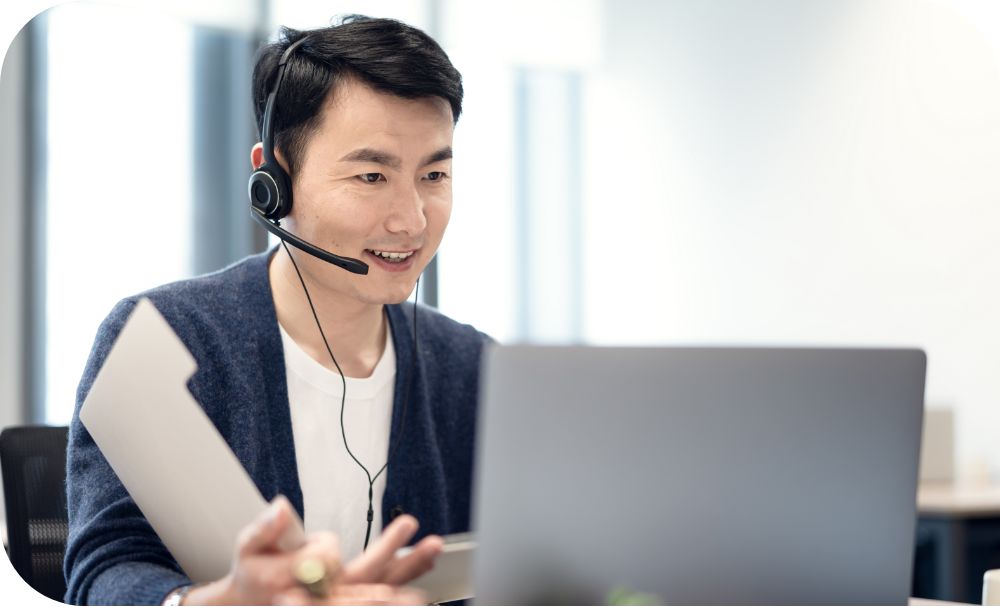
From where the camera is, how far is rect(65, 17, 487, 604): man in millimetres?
1248

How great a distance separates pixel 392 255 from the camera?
132cm

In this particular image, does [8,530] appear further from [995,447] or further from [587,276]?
[587,276]

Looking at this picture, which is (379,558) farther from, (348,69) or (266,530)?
(348,69)

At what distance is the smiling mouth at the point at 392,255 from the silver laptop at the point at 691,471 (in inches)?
24.6

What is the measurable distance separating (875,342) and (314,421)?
2920mm

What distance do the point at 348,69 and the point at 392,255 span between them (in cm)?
24

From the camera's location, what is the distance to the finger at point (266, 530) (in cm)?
74

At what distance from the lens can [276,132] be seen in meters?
1.32

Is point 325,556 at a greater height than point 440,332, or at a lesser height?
lesser

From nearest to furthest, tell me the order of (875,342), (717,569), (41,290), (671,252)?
(717,569), (41,290), (875,342), (671,252)

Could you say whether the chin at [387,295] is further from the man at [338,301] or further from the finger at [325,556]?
the finger at [325,556]

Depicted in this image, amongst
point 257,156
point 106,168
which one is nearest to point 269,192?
point 257,156

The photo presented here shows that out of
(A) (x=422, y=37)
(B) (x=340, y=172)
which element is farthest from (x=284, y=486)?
(A) (x=422, y=37)

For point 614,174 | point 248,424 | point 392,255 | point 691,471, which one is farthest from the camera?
point 614,174
